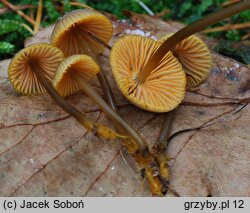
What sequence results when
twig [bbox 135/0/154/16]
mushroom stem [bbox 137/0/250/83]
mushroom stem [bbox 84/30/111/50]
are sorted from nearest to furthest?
mushroom stem [bbox 137/0/250/83] < mushroom stem [bbox 84/30/111/50] < twig [bbox 135/0/154/16]

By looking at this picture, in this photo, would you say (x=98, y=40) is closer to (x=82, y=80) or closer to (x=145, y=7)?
(x=82, y=80)

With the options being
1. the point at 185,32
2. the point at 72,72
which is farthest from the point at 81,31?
the point at 185,32

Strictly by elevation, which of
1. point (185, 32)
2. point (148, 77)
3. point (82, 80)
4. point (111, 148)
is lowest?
point (111, 148)

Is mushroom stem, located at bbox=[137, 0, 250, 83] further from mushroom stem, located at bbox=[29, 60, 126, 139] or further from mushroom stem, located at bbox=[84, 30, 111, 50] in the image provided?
mushroom stem, located at bbox=[29, 60, 126, 139]

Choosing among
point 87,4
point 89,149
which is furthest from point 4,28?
point 89,149

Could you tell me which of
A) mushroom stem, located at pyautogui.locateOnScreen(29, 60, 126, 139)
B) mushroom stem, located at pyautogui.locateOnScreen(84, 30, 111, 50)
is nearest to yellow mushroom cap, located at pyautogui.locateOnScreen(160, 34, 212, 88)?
mushroom stem, located at pyautogui.locateOnScreen(84, 30, 111, 50)

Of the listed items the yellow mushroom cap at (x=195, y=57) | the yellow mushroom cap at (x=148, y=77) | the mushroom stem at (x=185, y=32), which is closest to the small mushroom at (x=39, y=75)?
the yellow mushroom cap at (x=148, y=77)

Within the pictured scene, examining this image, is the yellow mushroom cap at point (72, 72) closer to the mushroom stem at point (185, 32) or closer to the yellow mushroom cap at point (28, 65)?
the yellow mushroom cap at point (28, 65)

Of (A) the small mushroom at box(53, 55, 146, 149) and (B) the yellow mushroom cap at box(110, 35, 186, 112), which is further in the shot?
(B) the yellow mushroom cap at box(110, 35, 186, 112)
